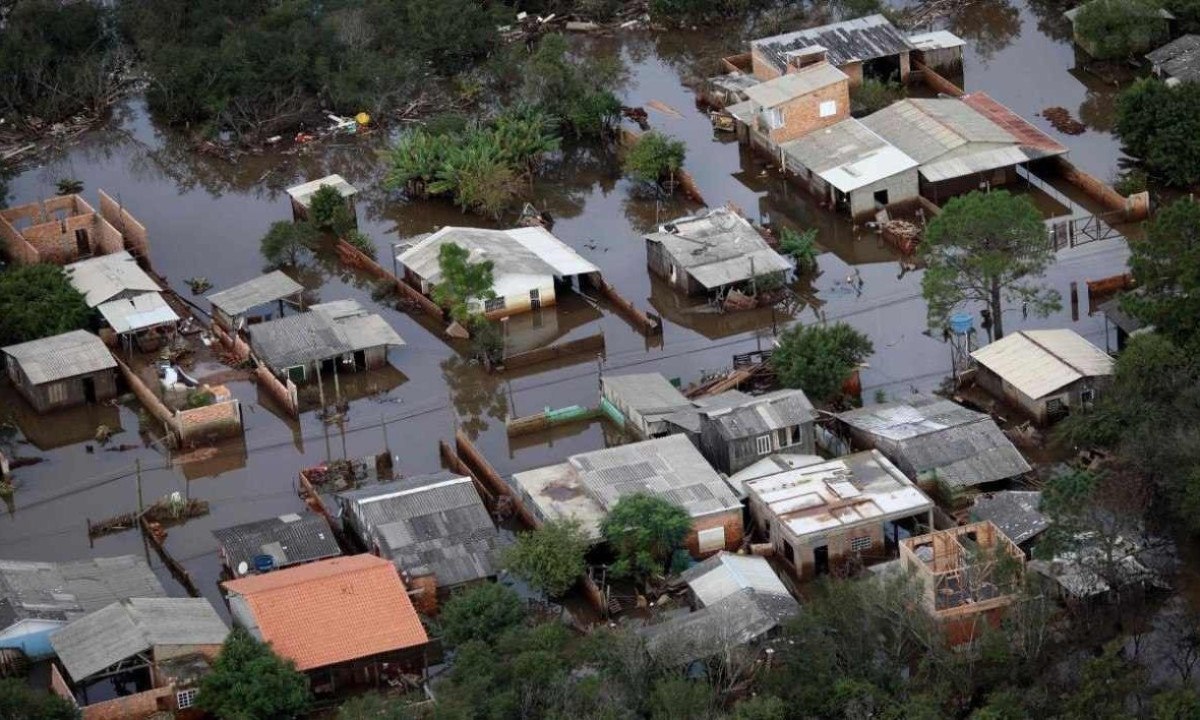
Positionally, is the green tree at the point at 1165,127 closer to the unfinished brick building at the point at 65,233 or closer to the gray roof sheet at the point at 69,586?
the unfinished brick building at the point at 65,233

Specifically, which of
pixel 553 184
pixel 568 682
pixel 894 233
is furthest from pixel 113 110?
pixel 568 682

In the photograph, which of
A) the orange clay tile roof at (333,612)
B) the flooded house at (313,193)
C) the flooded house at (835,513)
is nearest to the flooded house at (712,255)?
the flooded house at (313,193)

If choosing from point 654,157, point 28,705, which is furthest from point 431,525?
point 654,157

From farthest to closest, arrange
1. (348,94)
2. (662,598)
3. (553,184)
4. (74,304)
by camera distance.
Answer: (348,94) < (553,184) < (74,304) < (662,598)

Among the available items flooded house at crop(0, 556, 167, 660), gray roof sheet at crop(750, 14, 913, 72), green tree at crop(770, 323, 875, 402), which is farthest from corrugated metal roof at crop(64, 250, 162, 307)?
gray roof sheet at crop(750, 14, 913, 72)

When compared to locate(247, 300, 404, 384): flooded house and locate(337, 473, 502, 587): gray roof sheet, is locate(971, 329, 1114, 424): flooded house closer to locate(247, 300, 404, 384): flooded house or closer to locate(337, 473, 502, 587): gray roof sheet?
locate(337, 473, 502, 587): gray roof sheet

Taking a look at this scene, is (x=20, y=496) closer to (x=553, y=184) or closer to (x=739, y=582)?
(x=739, y=582)
